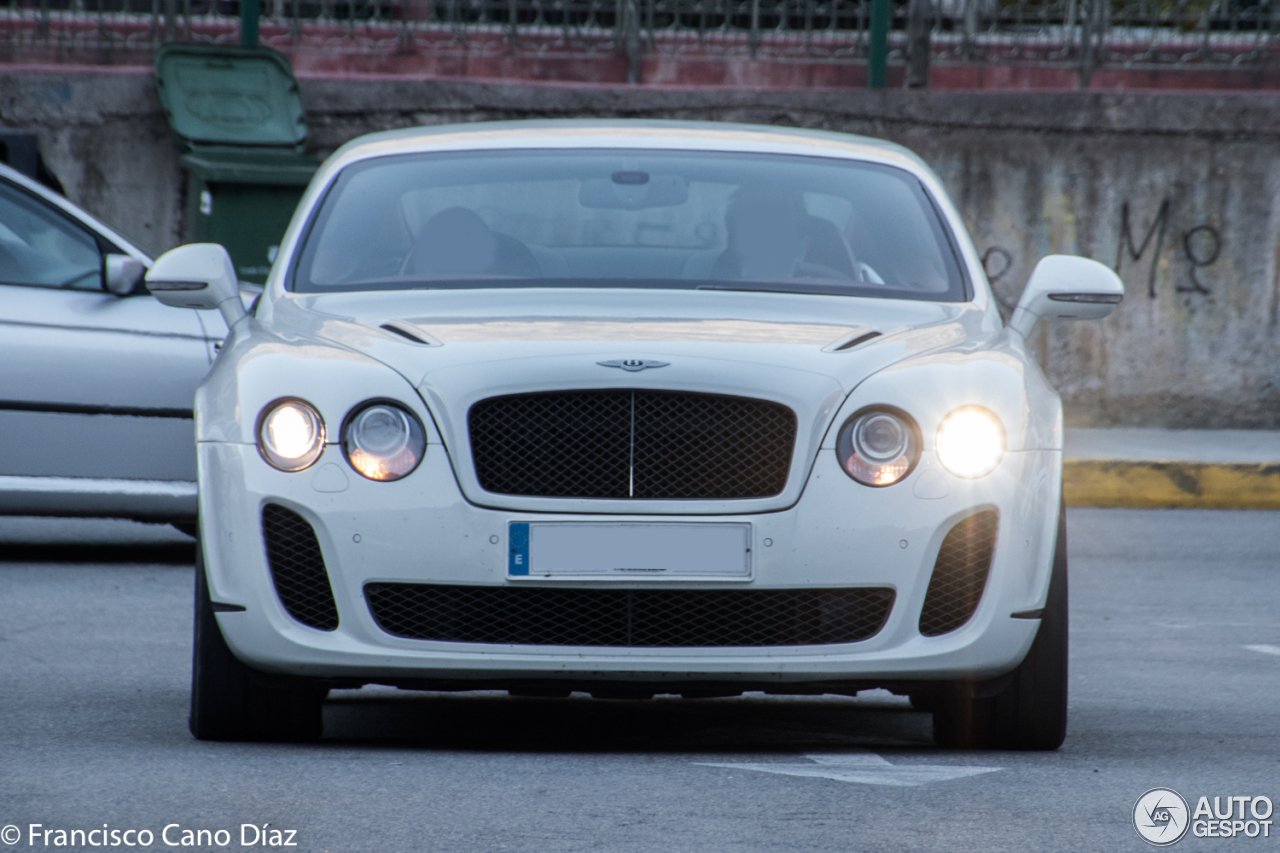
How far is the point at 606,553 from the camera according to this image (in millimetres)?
4164

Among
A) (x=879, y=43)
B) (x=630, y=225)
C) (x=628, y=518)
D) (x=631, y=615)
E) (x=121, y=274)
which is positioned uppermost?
(x=879, y=43)

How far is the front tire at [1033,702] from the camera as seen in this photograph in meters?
4.39

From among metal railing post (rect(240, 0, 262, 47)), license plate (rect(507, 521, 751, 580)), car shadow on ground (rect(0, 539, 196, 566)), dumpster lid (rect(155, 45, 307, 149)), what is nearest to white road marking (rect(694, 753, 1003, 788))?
license plate (rect(507, 521, 751, 580))

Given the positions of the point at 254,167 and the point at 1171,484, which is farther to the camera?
the point at 254,167

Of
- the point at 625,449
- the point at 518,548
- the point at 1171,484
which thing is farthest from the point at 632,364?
the point at 1171,484

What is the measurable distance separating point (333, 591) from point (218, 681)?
0.37m

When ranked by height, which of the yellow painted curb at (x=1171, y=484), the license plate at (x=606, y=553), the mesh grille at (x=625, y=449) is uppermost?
the mesh grille at (x=625, y=449)

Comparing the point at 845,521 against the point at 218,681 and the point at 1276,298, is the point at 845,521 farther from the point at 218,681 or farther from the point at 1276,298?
the point at 1276,298

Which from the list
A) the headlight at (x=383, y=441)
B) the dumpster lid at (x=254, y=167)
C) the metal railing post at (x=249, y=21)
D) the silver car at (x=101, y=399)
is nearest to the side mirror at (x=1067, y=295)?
the headlight at (x=383, y=441)

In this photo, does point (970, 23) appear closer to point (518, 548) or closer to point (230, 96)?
point (230, 96)

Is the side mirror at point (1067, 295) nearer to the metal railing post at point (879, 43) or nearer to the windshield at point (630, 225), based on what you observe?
the windshield at point (630, 225)

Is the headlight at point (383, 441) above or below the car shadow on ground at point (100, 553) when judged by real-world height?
above

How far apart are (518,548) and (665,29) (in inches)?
390

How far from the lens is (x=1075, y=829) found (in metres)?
3.69
